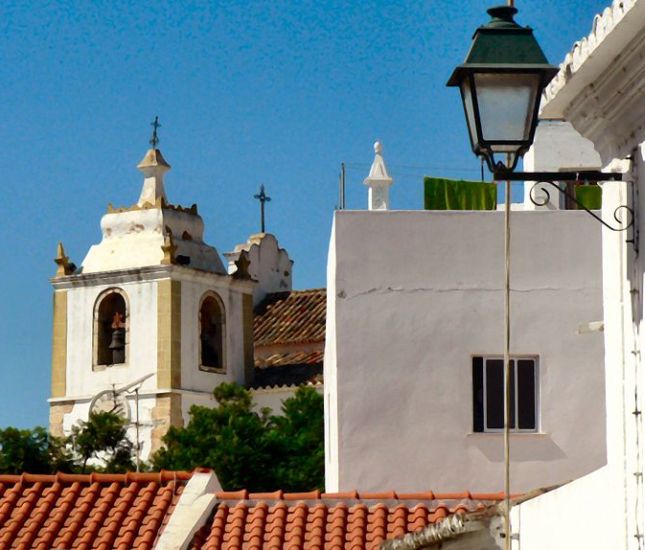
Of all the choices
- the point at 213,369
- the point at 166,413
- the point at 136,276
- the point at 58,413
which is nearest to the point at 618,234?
the point at 166,413

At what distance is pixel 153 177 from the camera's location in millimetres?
62406

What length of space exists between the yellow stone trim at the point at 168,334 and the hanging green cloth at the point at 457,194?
1390 inches

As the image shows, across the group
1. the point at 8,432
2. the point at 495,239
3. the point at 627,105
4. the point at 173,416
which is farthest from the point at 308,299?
the point at 627,105

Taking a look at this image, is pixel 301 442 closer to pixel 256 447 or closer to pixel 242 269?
pixel 256 447

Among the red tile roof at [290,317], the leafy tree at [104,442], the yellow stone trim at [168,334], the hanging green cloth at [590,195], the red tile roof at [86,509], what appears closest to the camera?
the red tile roof at [86,509]

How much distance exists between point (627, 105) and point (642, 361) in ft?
3.60

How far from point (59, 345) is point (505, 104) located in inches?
2064

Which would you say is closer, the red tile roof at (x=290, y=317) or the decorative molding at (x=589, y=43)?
the decorative molding at (x=589, y=43)

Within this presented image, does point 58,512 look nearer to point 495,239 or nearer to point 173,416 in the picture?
point 495,239

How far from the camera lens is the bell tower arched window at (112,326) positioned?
198 feet

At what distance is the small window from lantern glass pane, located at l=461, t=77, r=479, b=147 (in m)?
11.5

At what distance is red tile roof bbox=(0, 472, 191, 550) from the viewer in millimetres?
17703

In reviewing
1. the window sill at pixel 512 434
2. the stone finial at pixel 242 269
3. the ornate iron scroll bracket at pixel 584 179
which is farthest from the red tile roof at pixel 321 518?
the stone finial at pixel 242 269

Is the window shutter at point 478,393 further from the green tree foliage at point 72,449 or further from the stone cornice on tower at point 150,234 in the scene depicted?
the stone cornice on tower at point 150,234
